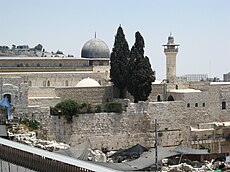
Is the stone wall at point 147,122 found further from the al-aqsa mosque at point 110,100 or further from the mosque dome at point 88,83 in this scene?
the mosque dome at point 88,83

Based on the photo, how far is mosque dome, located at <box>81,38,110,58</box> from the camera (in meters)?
34.0

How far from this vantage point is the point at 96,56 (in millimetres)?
33938

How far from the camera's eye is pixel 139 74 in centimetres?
2797

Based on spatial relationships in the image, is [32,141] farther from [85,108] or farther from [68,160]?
[68,160]

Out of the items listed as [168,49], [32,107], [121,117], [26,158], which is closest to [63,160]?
[26,158]

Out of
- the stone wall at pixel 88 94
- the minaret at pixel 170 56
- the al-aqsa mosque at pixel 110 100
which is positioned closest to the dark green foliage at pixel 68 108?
the al-aqsa mosque at pixel 110 100

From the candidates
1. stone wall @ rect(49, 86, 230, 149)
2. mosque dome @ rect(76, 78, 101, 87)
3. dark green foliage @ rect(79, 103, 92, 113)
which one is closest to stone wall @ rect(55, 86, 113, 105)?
mosque dome @ rect(76, 78, 101, 87)

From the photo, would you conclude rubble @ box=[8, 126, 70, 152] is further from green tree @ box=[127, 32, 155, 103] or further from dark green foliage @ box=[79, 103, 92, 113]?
green tree @ box=[127, 32, 155, 103]

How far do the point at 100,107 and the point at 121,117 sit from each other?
1274 millimetres

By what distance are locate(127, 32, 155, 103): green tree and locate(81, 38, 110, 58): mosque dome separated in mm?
5689

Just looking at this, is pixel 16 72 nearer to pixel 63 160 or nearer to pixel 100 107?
pixel 100 107

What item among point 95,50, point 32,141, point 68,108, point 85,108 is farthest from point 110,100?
point 32,141

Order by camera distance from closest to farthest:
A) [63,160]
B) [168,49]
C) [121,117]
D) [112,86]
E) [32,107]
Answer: [63,160]
[32,107]
[121,117]
[112,86]
[168,49]

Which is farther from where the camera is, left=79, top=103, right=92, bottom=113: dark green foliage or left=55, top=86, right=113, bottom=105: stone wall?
left=55, top=86, right=113, bottom=105: stone wall
